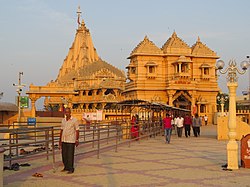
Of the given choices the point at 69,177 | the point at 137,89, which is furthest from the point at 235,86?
the point at 137,89

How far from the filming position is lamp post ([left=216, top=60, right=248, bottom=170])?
1111cm

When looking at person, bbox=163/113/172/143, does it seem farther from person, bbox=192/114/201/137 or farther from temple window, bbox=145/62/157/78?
temple window, bbox=145/62/157/78

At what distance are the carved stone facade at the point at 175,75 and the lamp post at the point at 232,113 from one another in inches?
1254

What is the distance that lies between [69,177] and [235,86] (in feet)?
18.8

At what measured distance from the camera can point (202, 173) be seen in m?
10.2

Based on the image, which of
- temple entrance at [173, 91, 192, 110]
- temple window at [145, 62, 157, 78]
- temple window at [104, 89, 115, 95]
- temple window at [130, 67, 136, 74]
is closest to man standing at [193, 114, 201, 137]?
temple entrance at [173, 91, 192, 110]

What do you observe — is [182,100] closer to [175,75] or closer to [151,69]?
[175,75]

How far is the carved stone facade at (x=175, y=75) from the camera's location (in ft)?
149

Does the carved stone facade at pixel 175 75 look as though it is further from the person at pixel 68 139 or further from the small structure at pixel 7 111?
the person at pixel 68 139

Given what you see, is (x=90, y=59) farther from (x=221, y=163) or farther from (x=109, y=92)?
(x=221, y=163)

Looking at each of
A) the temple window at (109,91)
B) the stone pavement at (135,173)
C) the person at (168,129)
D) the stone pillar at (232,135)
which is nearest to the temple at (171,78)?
the temple window at (109,91)

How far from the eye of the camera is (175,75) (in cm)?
4525

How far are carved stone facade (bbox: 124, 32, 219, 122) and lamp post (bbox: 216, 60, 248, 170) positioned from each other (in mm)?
31845

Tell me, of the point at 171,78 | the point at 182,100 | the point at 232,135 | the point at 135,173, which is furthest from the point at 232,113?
the point at 182,100
